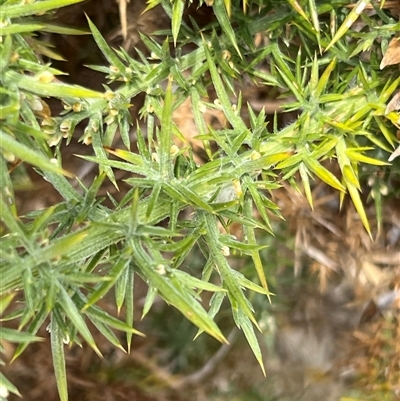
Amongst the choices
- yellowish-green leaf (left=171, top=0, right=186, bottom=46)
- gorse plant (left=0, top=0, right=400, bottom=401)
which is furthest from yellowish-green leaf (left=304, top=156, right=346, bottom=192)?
yellowish-green leaf (left=171, top=0, right=186, bottom=46)

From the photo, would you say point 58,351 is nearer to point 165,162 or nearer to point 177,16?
point 165,162

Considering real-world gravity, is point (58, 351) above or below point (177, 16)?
below

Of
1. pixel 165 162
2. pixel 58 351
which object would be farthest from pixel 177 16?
pixel 58 351

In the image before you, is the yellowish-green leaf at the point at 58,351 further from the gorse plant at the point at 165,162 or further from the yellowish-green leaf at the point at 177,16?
the yellowish-green leaf at the point at 177,16

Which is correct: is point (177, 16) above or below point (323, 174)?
above

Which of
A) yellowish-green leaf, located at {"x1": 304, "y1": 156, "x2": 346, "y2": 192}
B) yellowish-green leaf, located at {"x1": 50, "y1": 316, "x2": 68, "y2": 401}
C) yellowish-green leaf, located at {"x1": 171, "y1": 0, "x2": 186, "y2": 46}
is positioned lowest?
yellowish-green leaf, located at {"x1": 304, "y1": 156, "x2": 346, "y2": 192}

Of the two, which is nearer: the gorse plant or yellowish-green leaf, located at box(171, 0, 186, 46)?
the gorse plant

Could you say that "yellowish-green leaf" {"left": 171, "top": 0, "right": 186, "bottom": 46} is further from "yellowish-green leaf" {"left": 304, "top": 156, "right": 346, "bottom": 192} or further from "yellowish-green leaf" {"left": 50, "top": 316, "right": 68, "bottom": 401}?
"yellowish-green leaf" {"left": 50, "top": 316, "right": 68, "bottom": 401}

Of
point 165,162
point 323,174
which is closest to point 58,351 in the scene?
point 165,162

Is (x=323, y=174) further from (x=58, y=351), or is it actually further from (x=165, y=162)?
(x=58, y=351)

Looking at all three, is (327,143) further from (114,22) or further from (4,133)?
(114,22)
